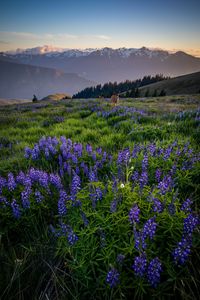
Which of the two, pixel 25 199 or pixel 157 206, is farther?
pixel 25 199

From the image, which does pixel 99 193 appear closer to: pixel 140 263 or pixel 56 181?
pixel 56 181

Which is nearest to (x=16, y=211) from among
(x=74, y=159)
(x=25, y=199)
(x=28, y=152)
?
(x=25, y=199)

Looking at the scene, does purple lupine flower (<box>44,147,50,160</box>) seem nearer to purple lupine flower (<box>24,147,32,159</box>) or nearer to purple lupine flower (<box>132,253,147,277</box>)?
purple lupine flower (<box>24,147,32,159</box>)

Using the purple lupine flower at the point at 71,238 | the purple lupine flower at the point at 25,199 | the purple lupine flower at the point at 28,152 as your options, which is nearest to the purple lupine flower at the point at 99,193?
the purple lupine flower at the point at 71,238

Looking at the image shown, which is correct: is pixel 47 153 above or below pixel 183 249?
below

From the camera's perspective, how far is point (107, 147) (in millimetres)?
5621

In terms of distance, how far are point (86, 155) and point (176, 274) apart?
10.1ft

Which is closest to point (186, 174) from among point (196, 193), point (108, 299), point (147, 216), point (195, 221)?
point (196, 193)

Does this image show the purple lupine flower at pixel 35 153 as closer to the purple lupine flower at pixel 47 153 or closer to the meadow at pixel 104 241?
the purple lupine flower at pixel 47 153

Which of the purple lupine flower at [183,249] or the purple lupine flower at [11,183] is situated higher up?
the purple lupine flower at [183,249]

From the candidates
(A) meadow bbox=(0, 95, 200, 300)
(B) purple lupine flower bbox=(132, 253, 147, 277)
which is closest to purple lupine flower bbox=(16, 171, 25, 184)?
(A) meadow bbox=(0, 95, 200, 300)

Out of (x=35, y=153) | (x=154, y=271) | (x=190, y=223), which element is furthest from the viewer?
(x=35, y=153)

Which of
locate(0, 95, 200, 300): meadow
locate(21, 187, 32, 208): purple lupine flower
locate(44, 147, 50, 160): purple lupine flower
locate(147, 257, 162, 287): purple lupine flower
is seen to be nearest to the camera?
locate(147, 257, 162, 287): purple lupine flower

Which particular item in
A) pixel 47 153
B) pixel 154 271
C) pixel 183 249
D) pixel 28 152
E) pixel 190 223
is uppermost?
pixel 190 223
